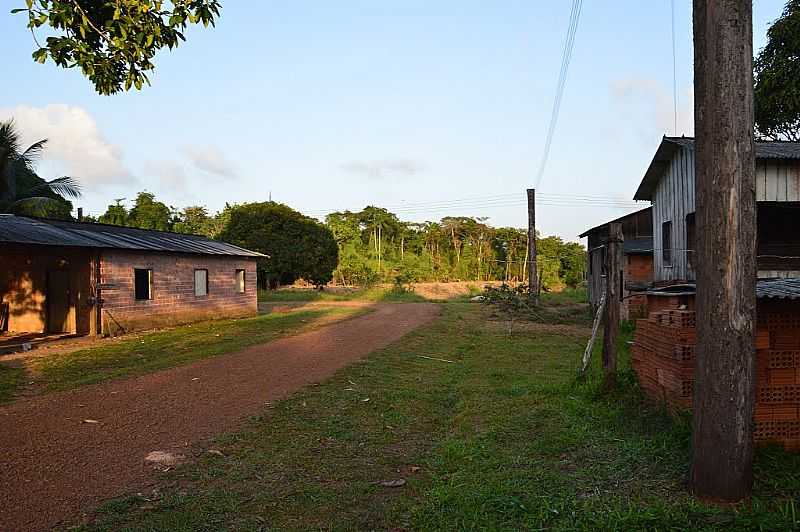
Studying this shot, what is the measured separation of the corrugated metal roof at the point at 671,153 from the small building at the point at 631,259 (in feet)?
4.82

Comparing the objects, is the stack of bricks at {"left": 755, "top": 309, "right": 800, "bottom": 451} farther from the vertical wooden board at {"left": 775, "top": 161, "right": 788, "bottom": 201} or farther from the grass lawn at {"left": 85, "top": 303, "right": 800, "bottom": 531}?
the vertical wooden board at {"left": 775, "top": 161, "right": 788, "bottom": 201}

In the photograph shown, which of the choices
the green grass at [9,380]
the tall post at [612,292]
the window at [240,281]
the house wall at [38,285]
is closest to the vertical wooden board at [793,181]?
the tall post at [612,292]

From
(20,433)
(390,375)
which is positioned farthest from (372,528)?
(390,375)

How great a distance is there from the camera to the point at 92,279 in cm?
1817

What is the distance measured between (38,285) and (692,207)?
62.3ft

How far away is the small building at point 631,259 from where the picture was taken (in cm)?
1997

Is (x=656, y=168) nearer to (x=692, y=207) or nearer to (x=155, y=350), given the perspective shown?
(x=692, y=207)

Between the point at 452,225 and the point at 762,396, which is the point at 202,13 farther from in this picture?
the point at 452,225

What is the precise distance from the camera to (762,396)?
5.53 m

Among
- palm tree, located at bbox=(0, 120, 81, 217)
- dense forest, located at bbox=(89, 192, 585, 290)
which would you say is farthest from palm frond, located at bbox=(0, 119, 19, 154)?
dense forest, located at bbox=(89, 192, 585, 290)

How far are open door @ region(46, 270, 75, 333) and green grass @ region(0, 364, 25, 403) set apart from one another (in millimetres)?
6949

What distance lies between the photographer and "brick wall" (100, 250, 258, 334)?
18.6 metres

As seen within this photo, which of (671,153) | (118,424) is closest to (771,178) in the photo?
(671,153)

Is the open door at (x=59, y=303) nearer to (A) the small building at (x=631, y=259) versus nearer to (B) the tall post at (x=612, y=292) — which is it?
(A) the small building at (x=631, y=259)
